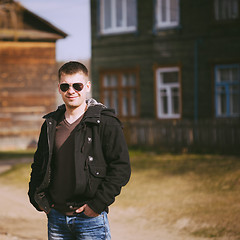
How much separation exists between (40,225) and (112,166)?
561 centimetres

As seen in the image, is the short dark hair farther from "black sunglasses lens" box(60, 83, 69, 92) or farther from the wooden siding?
the wooden siding

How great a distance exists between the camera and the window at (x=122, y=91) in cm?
2445

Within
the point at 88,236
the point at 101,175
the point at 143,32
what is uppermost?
the point at 143,32

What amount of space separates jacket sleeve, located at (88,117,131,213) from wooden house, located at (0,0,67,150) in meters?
21.9

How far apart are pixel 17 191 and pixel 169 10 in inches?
511

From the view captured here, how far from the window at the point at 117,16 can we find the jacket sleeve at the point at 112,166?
20.8 m

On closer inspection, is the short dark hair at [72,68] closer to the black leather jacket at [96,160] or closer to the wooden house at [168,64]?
the black leather jacket at [96,160]

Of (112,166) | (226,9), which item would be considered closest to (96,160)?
(112,166)

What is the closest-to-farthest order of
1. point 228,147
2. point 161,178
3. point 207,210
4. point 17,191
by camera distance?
point 207,210 → point 17,191 → point 161,178 → point 228,147

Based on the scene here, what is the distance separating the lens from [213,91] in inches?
878

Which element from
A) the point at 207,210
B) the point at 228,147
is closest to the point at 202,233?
the point at 207,210

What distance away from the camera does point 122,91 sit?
24.8 meters

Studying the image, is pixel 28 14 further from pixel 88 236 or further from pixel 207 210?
pixel 88 236

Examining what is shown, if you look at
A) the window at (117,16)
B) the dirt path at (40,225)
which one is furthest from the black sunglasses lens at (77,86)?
the window at (117,16)
